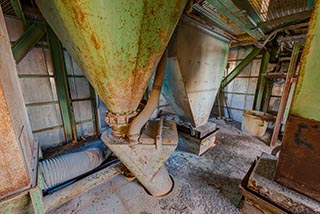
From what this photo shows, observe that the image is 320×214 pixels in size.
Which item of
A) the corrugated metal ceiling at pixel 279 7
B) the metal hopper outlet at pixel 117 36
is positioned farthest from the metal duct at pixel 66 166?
the corrugated metal ceiling at pixel 279 7

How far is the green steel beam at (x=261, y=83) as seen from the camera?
362 centimetres

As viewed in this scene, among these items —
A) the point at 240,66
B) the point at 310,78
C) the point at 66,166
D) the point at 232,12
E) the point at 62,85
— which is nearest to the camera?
the point at 310,78

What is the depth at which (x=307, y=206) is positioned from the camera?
0.69 metres

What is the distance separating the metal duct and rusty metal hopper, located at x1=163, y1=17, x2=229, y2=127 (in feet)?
4.76

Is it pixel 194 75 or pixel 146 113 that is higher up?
Result: pixel 194 75

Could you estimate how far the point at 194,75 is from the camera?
1812mm

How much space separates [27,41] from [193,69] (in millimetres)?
2681

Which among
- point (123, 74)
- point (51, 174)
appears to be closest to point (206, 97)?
point (123, 74)

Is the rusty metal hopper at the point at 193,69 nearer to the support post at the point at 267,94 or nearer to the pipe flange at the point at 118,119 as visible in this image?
the pipe flange at the point at 118,119

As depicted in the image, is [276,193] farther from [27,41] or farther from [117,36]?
[27,41]

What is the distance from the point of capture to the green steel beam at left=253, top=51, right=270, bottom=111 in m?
3.62

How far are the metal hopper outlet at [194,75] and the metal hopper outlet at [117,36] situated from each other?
2.13 ft

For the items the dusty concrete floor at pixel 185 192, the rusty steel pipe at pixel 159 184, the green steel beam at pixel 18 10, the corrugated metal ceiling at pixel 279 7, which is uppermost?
the corrugated metal ceiling at pixel 279 7

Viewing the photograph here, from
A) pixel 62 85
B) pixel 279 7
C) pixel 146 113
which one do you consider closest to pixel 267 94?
pixel 279 7
